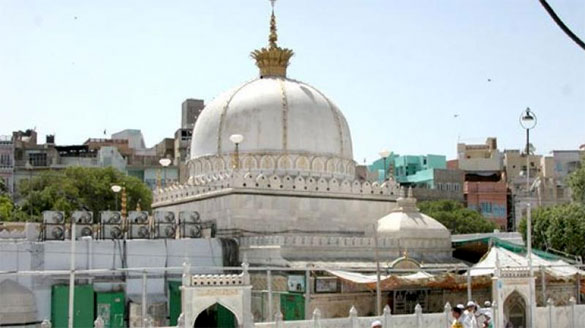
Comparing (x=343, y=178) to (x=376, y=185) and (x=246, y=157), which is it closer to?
(x=376, y=185)

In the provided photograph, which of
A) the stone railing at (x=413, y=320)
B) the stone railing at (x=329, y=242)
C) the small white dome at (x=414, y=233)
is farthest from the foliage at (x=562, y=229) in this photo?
the stone railing at (x=413, y=320)

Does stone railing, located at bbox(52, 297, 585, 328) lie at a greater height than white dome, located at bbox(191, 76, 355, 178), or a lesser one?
lesser

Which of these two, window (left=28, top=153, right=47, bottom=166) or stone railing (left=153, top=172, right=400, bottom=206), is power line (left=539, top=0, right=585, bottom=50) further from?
window (left=28, top=153, right=47, bottom=166)

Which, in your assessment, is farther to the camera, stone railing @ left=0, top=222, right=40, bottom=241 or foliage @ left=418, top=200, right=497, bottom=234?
foliage @ left=418, top=200, right=497, bottom=234

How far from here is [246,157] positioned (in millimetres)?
29359

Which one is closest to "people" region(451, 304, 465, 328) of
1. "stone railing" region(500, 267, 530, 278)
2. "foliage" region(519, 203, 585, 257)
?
"stone railing" region(500, 267, 530, 278)

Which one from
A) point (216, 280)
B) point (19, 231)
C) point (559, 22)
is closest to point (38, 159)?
point (19, 231)

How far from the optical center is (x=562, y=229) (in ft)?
115

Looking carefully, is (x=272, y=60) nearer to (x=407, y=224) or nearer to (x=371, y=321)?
(x=407, y=224)

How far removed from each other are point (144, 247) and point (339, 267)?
5.91 metres

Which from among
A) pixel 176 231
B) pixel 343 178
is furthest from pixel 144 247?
pixel 343 178

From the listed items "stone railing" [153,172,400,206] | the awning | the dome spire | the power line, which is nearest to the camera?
the power line

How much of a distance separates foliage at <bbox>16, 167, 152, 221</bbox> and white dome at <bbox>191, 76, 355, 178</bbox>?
606 inches

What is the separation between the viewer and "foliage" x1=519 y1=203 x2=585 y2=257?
34500 millimetres
